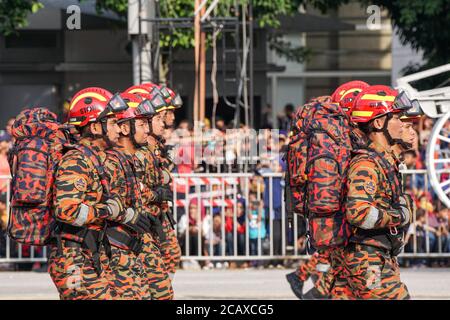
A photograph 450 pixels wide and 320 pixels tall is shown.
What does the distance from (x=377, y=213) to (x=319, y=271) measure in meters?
3.62

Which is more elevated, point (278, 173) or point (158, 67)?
point (158, 67)

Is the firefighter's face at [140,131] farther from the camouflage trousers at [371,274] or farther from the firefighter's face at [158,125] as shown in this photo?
the camouflage trousers at [371,274]

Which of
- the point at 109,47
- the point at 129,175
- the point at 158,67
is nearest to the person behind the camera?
the point at 129,175

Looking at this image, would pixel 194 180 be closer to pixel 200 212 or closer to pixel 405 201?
pixel 200 212

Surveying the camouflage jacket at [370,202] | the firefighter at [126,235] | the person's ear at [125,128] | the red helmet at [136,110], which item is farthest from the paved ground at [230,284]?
the camouflage jacket at [370,202]

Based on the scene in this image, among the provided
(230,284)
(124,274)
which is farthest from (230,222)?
(124,274)

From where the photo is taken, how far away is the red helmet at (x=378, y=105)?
27.7 feet

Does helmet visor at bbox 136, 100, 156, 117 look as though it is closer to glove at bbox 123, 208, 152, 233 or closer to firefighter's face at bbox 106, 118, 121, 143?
firefighter's face at bbox 106, 118, 121, 143

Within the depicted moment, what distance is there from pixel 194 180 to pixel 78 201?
23.3 feet

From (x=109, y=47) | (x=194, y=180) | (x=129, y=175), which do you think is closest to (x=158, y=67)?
(x=194, y=180)

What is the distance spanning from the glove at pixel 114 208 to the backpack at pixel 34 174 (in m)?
0.38

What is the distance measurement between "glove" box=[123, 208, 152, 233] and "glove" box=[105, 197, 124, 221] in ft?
0.30

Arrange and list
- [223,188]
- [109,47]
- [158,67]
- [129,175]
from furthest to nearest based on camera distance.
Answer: [109,47] → [158,67] → [223,188] → [129,175]
